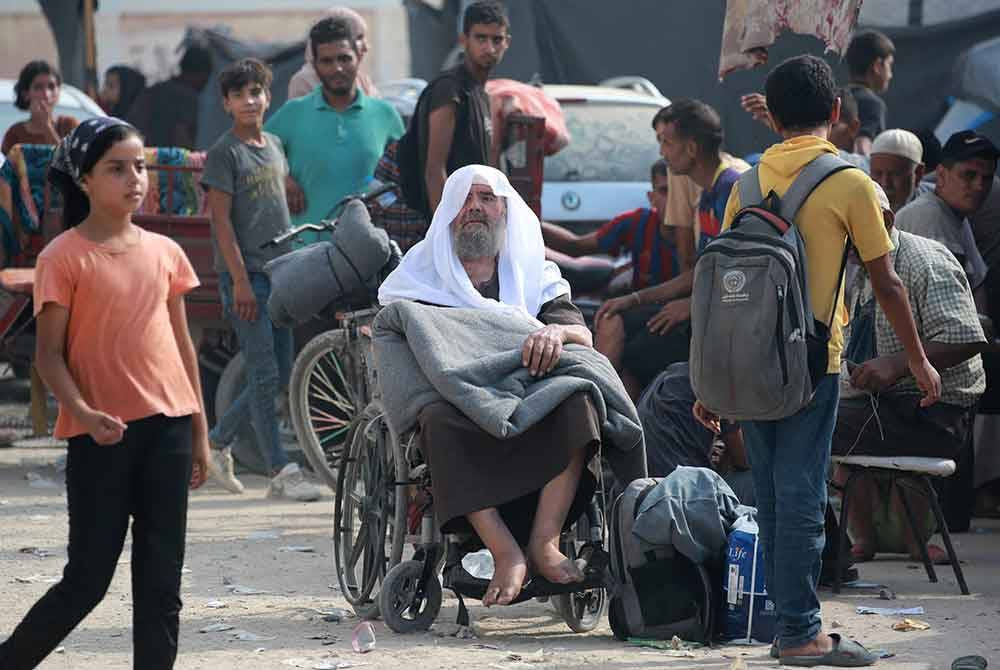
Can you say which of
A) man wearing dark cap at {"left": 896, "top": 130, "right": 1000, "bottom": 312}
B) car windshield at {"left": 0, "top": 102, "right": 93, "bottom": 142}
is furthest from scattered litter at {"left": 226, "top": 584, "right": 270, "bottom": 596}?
car windshield at {"left": 0, "top": 102, "right": 93, "bottom": 142}

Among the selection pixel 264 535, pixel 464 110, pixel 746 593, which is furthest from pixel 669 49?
pixel 746 593

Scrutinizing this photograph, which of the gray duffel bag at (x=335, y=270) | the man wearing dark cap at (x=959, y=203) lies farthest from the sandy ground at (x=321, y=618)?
the man wearing dark cap at (x=959, y=203)

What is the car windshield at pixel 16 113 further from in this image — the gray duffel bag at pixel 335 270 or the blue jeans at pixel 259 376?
the gray duffel bag at pixel 335 270

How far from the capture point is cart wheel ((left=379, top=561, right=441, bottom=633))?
6.34 m

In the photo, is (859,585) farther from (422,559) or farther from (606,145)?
(606,145)

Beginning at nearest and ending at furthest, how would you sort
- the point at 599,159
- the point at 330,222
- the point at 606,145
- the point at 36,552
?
the point at 36,552
the point at 330,222
the point at 599,159
the point at 606,145

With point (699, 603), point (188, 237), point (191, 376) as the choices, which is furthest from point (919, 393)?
point (188, 237)

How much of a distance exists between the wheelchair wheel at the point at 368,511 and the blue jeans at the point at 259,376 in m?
2.44

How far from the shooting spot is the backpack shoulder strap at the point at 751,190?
586cm

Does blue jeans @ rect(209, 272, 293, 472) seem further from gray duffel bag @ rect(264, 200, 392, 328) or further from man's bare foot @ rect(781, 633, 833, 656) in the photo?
man's bare foot @ rect(781, 633, 833, 656)

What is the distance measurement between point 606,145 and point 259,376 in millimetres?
4424

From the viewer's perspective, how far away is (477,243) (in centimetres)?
685

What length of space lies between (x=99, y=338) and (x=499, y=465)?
1.67 m

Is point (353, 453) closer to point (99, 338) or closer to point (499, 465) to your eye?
point (499, 465)
